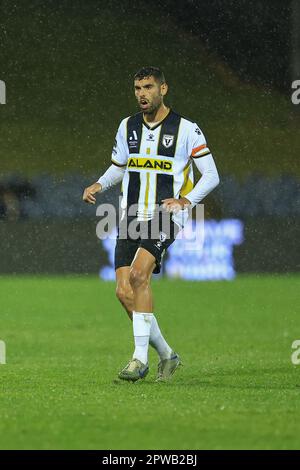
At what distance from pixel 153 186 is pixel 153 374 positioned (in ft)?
4.93

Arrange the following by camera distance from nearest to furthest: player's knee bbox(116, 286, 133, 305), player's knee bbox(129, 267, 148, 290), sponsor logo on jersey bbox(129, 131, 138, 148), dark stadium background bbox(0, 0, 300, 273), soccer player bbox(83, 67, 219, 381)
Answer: player's knee bbox(129, 267, 148, 290) → soccer player bbox(83, 67, 219, 381) → player's knee bbox(116, 286, 133, 305) → sponsor logo on jersey bbox(129, 131, 138, 148) → dark stadium background bbox(0, 0, 300, 273)

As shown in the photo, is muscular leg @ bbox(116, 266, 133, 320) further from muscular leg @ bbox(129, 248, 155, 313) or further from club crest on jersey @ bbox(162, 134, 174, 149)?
club crest on jersey @ bbox(162, 134, 174, 149)

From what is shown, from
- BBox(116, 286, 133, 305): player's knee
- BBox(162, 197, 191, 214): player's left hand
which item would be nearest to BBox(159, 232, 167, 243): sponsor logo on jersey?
BBox(162, 197, 191, 214): player's left hand

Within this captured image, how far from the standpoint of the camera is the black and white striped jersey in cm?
758

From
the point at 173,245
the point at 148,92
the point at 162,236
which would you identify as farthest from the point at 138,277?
the point at 173,245

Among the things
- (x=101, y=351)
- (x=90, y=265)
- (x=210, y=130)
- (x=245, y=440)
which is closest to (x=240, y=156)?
(x=210, y=130)

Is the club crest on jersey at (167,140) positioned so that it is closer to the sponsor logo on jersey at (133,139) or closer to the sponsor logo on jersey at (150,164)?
the sponsor logo on jersey at (150,164)

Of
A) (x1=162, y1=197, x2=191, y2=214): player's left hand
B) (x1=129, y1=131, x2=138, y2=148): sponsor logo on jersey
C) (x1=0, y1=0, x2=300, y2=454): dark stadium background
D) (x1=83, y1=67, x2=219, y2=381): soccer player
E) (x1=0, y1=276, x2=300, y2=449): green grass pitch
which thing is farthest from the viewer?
(x1=129, y1=131, x2=138, y2=148): sponsor logo on jersey

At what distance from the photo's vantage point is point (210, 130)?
25062 millimetres

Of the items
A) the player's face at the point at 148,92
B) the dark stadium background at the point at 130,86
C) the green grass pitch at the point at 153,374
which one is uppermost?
the dark stadium background at the point at 130,86

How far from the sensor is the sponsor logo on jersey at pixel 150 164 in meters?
7.60

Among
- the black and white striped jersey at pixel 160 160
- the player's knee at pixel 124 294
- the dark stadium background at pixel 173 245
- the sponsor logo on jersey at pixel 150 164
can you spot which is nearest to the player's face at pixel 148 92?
the black and white striped jersey at pixel 160 160

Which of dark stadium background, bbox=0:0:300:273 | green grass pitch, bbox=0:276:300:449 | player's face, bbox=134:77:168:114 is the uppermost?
dark stadium background, bbox=0:0:300:273

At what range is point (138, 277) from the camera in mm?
7344
